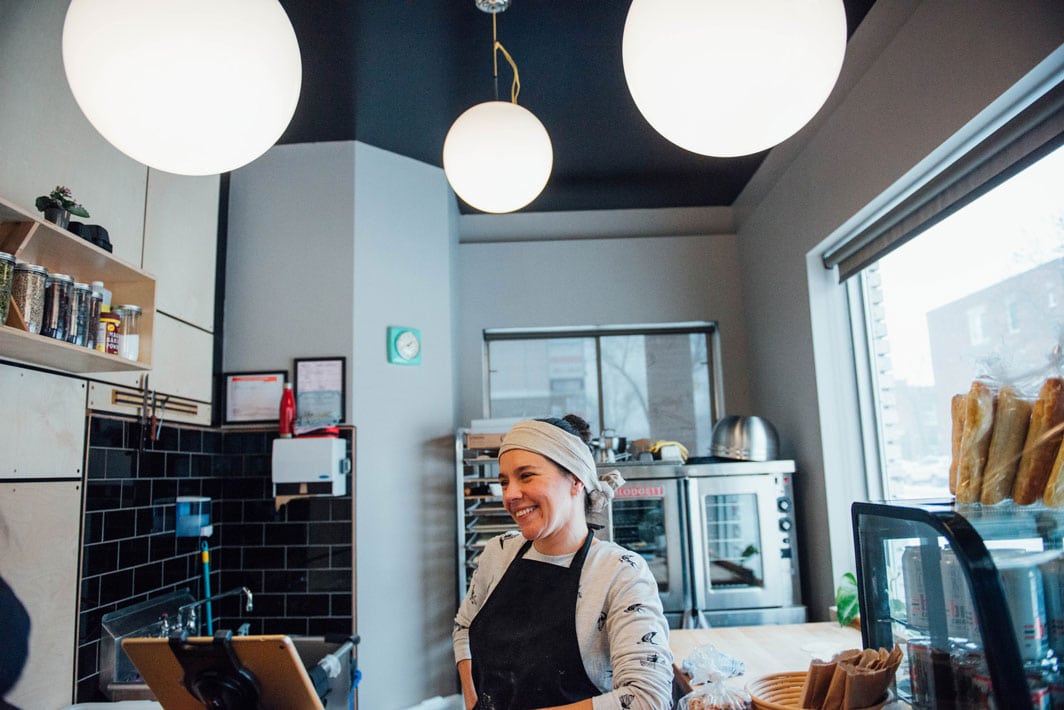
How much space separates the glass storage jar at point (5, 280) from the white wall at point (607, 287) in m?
2.79

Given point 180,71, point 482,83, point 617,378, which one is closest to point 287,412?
point 482,83

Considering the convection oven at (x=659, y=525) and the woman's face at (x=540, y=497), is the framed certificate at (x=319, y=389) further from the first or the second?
the woman's face at (x=540, y=497)

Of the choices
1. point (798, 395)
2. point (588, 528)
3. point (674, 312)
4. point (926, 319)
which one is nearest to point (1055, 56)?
point (926, 319)

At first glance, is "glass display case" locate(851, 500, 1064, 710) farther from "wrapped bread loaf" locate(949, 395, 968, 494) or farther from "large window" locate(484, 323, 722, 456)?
"large window" locate(484, 323, 722, 456)

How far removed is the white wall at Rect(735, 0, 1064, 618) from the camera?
2.04 meters

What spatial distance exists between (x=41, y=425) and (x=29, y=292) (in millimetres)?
565

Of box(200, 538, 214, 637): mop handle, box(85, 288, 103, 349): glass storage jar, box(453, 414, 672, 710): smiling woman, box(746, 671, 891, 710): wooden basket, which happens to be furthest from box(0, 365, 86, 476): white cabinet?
box(746, 671, 891, 710): wooden basket

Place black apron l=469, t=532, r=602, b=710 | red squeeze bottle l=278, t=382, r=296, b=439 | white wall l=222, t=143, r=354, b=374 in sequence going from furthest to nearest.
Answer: white wall l=222, t=143, r=354, b=374 < red squeeze bottle l=278, t=382, r=296, b=439 < black apron l=469, t=532, r=602, b=710

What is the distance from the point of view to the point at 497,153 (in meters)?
1.93

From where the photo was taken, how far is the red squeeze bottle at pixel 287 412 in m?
3.33

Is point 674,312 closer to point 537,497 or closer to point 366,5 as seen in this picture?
point 366,5

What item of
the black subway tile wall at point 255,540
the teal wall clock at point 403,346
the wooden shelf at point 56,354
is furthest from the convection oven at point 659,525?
the wooden shelf at point 56,354

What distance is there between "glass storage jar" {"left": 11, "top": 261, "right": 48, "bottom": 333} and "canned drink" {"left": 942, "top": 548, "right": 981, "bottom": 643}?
6.76ft

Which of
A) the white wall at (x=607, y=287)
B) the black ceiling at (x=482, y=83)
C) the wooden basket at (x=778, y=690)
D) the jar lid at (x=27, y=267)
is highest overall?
the black ceiling at (x=482, y=83)
